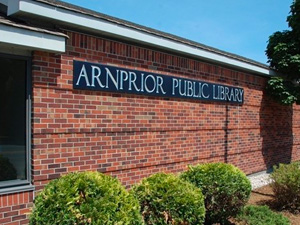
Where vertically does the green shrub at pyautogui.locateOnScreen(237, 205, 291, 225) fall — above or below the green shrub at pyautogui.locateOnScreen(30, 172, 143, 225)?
below

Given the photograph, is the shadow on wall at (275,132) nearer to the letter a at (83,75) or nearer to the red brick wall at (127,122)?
the red brick wall at (127,122)

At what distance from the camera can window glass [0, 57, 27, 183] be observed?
4.30 m

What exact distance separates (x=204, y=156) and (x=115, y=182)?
4.38 meters

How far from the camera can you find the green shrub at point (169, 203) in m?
4.05

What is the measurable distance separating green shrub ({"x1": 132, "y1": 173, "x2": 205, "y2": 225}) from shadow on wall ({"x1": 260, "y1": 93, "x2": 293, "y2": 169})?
652 cm

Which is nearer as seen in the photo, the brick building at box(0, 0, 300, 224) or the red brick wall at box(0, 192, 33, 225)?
the red brick wall at box(0, 192, 33, 225)

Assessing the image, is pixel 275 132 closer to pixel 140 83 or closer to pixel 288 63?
pixel 288 63

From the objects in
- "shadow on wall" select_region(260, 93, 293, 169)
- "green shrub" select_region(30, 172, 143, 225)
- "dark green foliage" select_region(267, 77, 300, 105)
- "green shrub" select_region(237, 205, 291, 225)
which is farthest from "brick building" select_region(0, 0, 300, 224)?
"shadow on wall" select_region(260, 93, 293, 169)

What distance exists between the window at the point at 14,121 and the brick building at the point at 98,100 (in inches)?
0.5

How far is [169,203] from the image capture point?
4078 mm

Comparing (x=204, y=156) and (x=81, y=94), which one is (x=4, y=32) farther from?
(x=204, y=156)

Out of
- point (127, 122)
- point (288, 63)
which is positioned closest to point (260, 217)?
point (127, 122)

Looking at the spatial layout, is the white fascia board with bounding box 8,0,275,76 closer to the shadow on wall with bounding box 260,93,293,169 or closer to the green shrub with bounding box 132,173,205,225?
the green shrub with bounding box 132,173,205,225

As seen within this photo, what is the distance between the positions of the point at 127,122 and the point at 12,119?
6.42 feet
